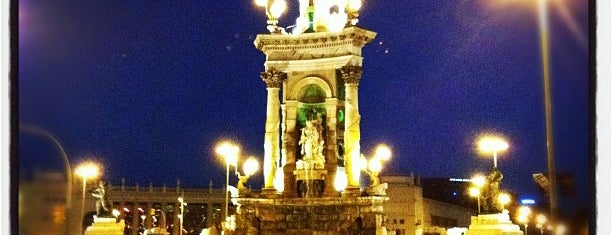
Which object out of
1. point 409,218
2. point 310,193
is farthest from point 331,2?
point 409,218

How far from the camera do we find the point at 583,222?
5215mm

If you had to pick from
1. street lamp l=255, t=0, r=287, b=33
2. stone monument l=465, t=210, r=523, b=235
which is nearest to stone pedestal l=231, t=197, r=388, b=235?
stone monument l=465, t=210, r=523, b=235

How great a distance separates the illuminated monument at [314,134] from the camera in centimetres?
2517

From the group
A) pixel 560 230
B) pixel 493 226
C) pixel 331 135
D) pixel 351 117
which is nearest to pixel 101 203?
pixel 331 135

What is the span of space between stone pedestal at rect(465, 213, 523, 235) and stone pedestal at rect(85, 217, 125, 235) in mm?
9724

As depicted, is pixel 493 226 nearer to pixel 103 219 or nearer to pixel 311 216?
pixel 311 216

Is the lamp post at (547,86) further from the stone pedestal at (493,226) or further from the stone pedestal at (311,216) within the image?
Result: the stone pedestal at (311,216)

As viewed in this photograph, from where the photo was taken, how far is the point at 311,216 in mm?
25281

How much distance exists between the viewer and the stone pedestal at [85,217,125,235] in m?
18.9

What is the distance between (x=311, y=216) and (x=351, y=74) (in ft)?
18.2

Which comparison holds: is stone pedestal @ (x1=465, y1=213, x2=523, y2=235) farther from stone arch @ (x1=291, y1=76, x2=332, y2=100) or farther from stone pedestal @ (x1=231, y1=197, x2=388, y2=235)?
stone arch @ (x1=291, y1=76, x2=332, y2=100)

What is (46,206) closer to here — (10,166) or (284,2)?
(10,166)

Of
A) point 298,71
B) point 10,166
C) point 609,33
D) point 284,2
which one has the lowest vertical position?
point 10,166

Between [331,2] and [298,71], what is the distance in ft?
11.5
